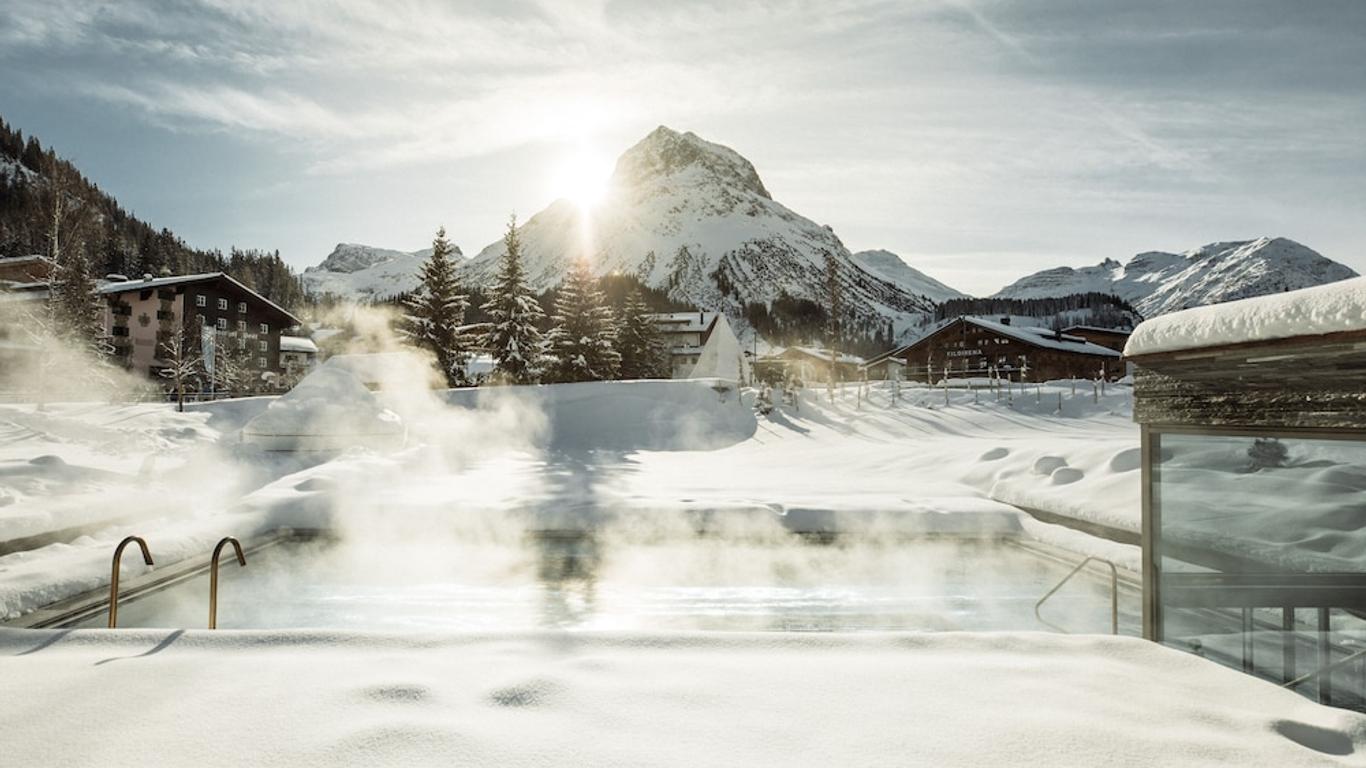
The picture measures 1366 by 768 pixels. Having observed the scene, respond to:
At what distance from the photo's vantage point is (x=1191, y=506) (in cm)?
384

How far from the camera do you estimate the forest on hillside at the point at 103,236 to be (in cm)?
6309

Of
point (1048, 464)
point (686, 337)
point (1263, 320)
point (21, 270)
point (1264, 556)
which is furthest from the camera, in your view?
point (686, 337)

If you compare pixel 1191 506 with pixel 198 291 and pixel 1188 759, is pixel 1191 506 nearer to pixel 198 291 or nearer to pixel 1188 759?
pixel 1188 759

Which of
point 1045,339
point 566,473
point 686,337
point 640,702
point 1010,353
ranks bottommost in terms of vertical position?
point 566,473

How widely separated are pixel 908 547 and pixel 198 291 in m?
45.6

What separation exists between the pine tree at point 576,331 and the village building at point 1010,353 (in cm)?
1906

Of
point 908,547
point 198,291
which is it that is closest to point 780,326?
point 198,291

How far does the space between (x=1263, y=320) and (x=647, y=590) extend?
5792mm

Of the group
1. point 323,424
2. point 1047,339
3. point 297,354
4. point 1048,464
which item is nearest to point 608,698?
point 1048,464

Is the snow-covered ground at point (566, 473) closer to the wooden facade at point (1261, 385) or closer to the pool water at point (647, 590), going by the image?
the pool water at point (647, 590)

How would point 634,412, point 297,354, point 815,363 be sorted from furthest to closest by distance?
point 815,363 → point 297,354 → point 634,412

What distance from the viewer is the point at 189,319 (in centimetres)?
3747

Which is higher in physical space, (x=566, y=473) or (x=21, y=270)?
(x=21, y=270)

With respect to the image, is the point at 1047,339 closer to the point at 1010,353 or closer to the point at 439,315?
the point at 1010,353
